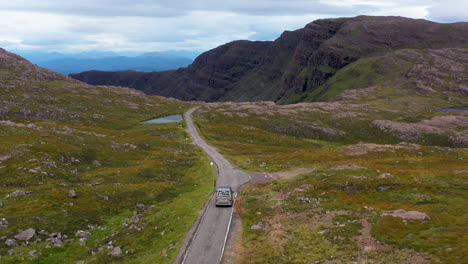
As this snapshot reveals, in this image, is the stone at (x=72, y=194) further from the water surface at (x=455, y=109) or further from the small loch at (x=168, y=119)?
the water surface at (x=455, y=109)

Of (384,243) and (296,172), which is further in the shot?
(296,172)

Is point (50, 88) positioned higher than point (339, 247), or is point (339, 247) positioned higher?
point (50, 88)

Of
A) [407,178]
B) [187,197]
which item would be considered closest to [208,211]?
[187,197]

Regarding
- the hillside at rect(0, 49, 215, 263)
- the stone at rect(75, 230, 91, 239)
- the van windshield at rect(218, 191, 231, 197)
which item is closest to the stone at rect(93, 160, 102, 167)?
the hillside at rect(0, 49, 215, 263)

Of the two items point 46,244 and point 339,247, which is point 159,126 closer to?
point 46,244

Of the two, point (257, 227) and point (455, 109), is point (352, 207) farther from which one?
point (455, 109)
